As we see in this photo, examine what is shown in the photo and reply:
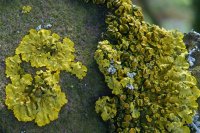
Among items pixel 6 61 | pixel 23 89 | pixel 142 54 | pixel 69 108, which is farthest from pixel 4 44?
pixel 142 54

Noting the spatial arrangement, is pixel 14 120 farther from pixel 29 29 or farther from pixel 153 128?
pixel 153 128

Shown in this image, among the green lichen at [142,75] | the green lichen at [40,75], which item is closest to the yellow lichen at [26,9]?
the green lichen at [40,75]

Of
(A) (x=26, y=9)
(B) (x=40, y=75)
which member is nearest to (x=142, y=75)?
(B) (x=40, y=75)

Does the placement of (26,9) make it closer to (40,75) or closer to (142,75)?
(40,75)

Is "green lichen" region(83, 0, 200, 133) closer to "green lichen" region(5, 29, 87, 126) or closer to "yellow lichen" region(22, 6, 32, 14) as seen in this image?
"green lichen" region(5, 29, 87, 126)

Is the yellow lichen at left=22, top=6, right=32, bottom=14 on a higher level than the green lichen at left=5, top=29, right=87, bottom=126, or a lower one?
higher

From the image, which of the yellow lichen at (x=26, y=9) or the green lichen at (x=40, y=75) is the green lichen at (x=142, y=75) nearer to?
the green lichen at (x=40, y=75)

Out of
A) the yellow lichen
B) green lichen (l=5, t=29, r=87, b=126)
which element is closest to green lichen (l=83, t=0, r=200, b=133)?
green lichen (l=5, t=29, r=87, b=126)
